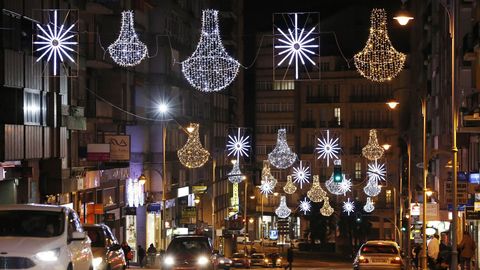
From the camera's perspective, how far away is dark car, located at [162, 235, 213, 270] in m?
29.8

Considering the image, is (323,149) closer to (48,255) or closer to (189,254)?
(189,254)

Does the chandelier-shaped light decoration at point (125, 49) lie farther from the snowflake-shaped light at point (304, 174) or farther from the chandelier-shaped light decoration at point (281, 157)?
the snowflake-shaped light at point (304, 174)

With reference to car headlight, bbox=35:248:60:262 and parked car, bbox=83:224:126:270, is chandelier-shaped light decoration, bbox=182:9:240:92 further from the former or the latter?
car headlight, bbox=35:248:60:262

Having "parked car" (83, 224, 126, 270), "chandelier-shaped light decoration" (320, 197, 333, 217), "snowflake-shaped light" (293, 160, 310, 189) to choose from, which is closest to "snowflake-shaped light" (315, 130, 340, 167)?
"snowflake-shaped light" (293, 160, 310, 189)

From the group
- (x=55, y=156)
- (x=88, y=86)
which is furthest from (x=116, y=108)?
(x=55, y=156)

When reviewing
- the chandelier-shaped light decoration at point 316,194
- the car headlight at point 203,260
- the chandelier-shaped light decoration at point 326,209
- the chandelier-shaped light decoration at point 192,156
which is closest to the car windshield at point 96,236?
the car headlight at point 203,260

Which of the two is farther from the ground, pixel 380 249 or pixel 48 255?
pixel 48 255

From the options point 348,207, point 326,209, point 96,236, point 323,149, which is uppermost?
point 323,149

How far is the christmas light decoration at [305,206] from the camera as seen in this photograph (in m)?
108

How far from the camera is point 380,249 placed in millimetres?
34500

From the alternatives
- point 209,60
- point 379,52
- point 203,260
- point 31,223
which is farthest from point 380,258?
point 209,60

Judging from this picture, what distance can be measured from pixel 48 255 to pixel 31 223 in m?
1.15

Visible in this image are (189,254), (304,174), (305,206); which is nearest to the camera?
(189,254)

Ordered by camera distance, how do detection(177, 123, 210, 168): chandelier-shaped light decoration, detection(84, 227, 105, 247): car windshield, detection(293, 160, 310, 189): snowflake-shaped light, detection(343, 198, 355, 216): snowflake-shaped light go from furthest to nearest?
detection(293, 160, 310, 189): snowflake-shaped light < detection(343, 198, 355, 216): snowflake-shaped light < detection(177, 123, 210, 168): chandelier-shaped light decoration < detection(84, 227, 105, 247): car windshield
